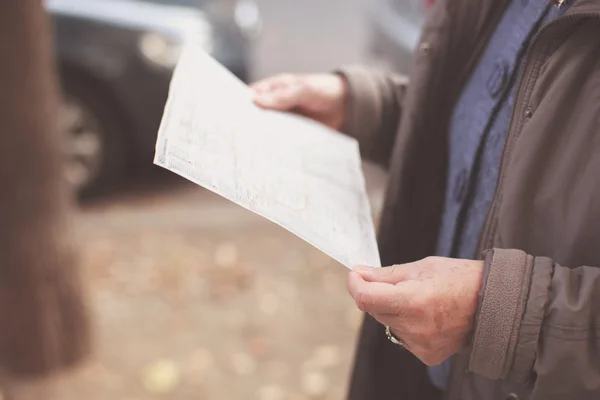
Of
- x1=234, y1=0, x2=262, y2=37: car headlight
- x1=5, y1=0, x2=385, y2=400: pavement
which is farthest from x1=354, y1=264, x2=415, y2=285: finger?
x1=234, y1=0, x2=262, y2=37: car headlight

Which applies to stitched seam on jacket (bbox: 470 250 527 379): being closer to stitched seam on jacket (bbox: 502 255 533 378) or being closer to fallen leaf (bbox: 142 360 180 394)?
stitched seam on jacket (bbox: 502 255 533 378)

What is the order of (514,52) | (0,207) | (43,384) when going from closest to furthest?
(514,52) < (0,207) < (43,384)

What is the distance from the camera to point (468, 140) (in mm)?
1124

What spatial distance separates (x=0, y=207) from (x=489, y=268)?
1978 mm

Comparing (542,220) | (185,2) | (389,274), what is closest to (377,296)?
(389,274)

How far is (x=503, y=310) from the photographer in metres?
0.86

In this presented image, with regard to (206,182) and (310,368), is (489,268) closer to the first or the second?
(206,182)

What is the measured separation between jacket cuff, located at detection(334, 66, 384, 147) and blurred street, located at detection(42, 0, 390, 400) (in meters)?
0.90

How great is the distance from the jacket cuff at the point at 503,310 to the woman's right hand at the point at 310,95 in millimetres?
601

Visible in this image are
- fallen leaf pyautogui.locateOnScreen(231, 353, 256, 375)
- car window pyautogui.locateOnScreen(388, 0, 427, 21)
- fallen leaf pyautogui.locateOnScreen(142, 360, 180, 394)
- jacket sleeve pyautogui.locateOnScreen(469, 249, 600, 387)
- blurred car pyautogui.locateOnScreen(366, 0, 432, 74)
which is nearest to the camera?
jacket sleeve pyautogui.locateOnScreen(469, 249, 600, 387)

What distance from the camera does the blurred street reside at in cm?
267

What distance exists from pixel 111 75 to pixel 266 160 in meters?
2.90

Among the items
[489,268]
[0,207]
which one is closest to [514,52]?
[489,268]

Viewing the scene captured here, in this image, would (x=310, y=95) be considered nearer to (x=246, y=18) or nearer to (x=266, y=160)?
(x=266, y=160)
